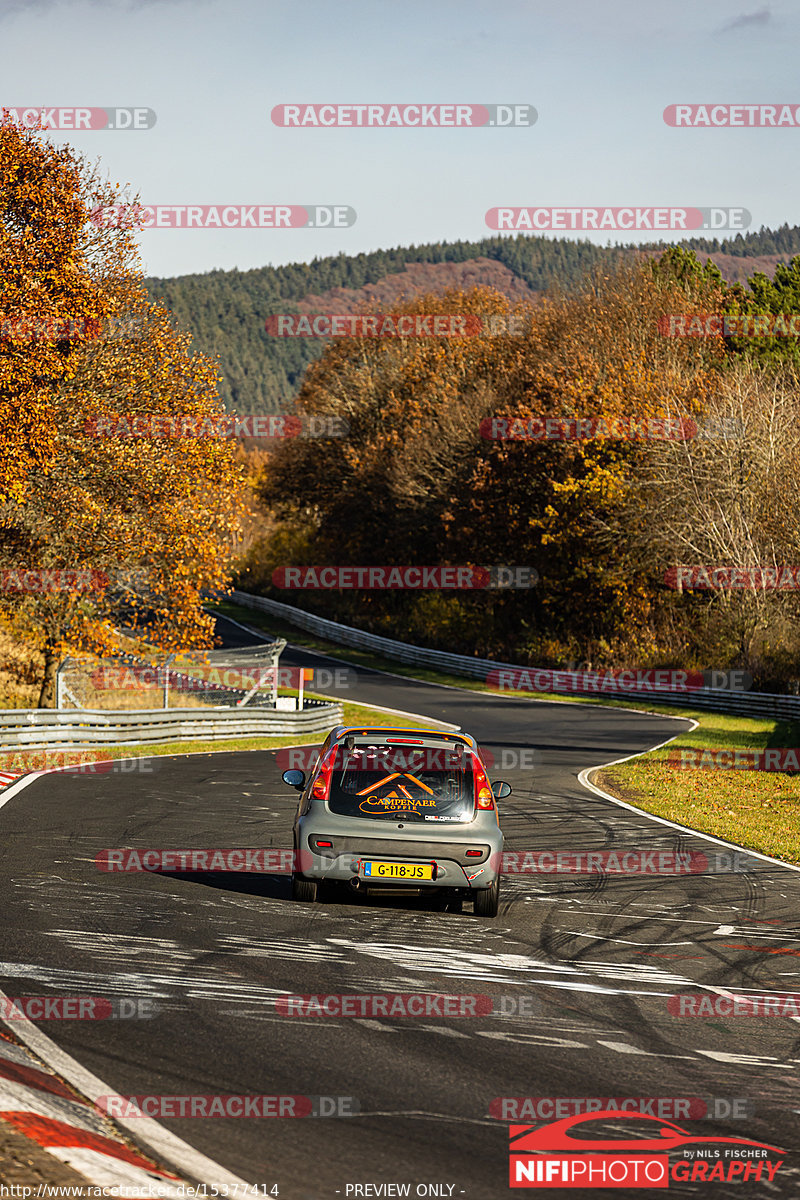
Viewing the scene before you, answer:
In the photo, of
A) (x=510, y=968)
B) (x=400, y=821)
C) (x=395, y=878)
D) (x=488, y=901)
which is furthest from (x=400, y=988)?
(x=488, y=901)

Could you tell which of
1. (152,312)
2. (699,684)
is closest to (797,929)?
(152,312)

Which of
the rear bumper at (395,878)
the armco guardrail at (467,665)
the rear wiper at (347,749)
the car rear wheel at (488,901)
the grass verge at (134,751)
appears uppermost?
the rear wiper at (347,749)

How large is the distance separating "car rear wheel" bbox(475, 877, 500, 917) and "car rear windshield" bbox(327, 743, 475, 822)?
61cm

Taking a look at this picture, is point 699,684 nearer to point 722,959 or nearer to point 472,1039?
point 722,959

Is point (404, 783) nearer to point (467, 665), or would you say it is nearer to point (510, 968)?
point (510, 968)

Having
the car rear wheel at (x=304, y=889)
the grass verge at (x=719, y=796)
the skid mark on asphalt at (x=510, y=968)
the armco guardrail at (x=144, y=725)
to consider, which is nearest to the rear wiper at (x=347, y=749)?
the car rear wheel at (x=304, y=889)

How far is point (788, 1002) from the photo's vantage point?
763cm

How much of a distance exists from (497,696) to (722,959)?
33.7 meters

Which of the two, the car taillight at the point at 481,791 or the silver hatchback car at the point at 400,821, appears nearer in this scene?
the silver hatchback car at the point at 400,821

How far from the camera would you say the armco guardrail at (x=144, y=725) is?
2206cm

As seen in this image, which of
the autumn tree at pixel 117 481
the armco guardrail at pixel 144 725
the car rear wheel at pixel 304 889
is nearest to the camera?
the car rear wheel at pixel 304 889

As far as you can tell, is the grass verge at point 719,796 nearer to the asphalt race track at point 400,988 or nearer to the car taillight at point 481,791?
the asphalt race track at point 400,988

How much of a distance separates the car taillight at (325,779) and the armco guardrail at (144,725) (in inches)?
495

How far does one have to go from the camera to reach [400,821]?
9.80m
